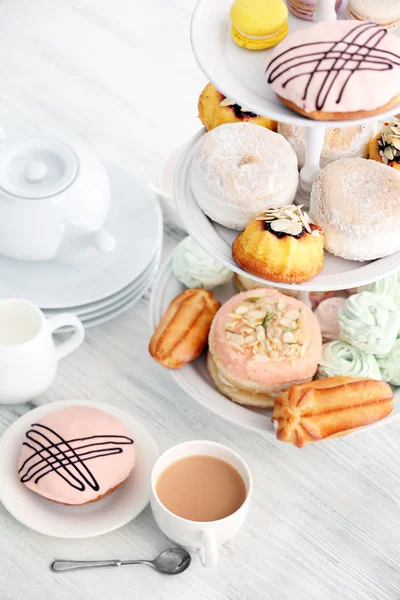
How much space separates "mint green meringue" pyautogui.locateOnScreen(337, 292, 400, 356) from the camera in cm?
102

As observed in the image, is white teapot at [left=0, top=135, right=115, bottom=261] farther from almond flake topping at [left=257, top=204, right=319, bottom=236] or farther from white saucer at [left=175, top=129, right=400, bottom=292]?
almond flake topping at [left=257, top=204, right=319, bottom=236]

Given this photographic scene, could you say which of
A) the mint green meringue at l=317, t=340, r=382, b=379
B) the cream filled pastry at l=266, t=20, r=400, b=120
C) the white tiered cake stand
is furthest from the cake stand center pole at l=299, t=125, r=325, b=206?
the mint green meringue at l=317, t=340, r=382, b=379

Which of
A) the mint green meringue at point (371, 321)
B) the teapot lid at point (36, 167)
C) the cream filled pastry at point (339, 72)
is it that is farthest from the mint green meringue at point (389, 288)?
the teapot lid at point (36, 167)

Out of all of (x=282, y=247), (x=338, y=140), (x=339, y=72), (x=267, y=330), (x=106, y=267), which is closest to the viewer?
(x=339, y=72)

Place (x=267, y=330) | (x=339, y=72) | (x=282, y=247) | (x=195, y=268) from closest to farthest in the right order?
(x=339, y=72) → (x=282, y=247) → (x=267, y=330) → (x=195, y=268)

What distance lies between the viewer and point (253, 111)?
749 millimetres

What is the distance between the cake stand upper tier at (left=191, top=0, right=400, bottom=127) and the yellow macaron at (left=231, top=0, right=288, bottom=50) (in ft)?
0.04

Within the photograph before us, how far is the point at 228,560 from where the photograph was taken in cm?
100

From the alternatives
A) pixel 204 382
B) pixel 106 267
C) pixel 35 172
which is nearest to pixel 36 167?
pixel 35 172

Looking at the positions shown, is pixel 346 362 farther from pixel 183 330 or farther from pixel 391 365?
pixel 183 330

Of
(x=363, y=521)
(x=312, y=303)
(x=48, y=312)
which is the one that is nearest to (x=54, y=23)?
(x=48, y=312)

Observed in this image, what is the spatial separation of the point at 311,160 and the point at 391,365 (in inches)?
13.2

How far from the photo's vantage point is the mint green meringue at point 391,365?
106 centimetres

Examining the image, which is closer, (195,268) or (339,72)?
(339,72)
